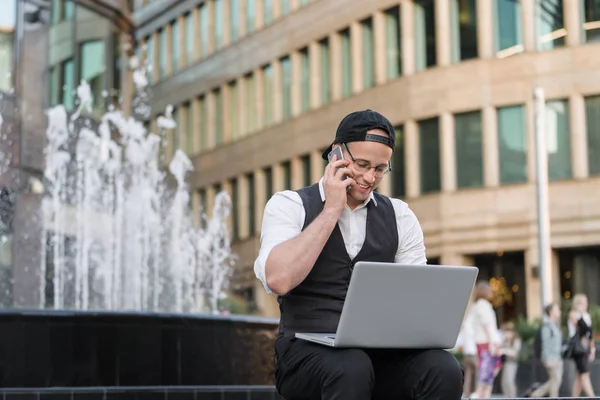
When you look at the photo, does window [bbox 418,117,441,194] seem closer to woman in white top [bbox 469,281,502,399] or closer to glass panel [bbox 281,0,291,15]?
glass panel [bbox 281,0,291,15]

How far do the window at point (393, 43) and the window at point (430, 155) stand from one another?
2308mm

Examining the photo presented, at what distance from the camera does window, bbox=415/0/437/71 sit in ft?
115

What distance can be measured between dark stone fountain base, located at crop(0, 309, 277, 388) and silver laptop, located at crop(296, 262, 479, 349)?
17.7ft

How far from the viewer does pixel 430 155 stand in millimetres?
34531

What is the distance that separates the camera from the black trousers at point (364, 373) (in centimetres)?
367

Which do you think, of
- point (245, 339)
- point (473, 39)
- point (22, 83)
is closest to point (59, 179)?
point (22, 83)

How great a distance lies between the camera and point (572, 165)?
32.1m

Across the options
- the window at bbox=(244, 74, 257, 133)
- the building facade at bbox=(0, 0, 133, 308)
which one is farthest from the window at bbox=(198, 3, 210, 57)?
the building facade at bbox=(0, 0, 133, 308)

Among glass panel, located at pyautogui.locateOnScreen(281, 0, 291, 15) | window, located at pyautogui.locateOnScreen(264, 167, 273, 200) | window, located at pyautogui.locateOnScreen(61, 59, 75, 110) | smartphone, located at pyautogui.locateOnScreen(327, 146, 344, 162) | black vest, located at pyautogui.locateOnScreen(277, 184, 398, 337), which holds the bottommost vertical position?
black vest, located at pyautogui.locateOnScreen(277, 184, 398, 337)

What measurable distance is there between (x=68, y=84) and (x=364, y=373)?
3140 cm

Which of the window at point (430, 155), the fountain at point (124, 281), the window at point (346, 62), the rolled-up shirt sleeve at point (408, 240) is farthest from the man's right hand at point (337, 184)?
the window at point (346, 62)

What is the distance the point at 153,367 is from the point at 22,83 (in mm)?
22410

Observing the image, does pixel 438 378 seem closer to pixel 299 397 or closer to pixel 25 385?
pixel 299 397

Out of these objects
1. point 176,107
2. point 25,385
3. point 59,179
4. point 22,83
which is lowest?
point 25,385
